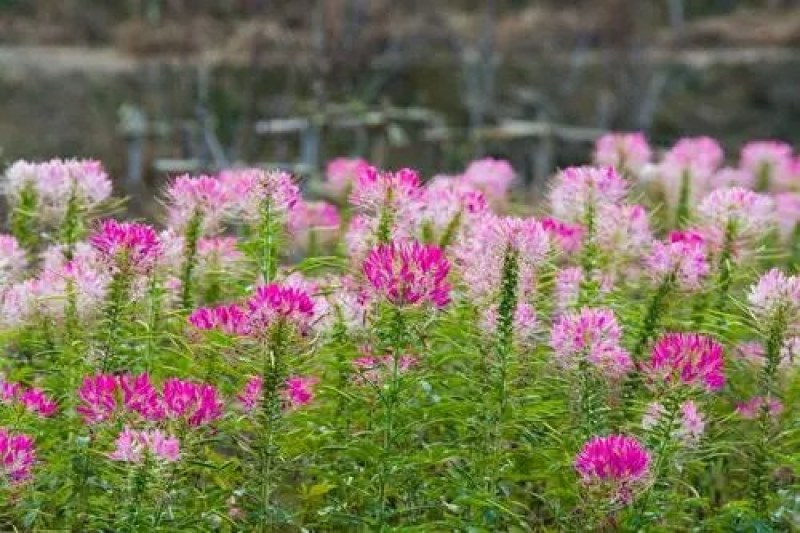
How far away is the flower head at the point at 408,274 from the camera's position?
2090mm

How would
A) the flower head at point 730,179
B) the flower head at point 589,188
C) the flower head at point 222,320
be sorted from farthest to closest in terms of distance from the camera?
1. the flower head at point 730,179
2. the flower head at point 589,188
3. the flower head at point 222,320

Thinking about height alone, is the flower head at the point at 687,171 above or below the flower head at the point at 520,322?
above

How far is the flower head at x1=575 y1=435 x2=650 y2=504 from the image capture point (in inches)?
83.0

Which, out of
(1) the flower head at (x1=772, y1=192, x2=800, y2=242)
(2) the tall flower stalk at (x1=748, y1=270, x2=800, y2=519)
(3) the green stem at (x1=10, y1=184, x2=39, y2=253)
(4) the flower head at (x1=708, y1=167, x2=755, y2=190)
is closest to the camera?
(2) the tall flower stalk at (x1=748, y1=270, x2=800, y2=519)

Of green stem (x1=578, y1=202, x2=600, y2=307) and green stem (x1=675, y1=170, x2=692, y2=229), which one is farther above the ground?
green stem (x1=675, y1=170, x2=692, y2=229)

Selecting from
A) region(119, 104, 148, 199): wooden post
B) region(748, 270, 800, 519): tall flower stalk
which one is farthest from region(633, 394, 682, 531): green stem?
region(119, 104, 148, 199): wooden post

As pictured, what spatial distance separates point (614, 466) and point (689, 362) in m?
0.23

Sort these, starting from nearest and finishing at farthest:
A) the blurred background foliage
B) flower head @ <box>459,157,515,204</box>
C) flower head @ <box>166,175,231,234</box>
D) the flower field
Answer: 1. the flower field
2. flower head @ <box>166,175,231,234</box>
3. flower head @ <box>459,157,515,204</box>
4. the blurred background foliage

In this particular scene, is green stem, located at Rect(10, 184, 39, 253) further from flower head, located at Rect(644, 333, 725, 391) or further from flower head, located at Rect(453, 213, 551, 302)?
flower head, located at Rect(644, 333, 725, 391)

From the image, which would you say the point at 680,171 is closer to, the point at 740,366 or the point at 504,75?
the point at 740,366

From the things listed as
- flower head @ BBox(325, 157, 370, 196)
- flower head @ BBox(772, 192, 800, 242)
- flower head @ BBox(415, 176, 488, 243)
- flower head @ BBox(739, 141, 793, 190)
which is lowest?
flower head @ BBox(415, 176, 488, 243)

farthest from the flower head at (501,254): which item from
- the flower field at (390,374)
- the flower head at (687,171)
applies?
the flower head at (687,171)

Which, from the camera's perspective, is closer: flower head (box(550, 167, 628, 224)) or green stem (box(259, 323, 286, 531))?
green stem (box(259, 323, 286, 531))

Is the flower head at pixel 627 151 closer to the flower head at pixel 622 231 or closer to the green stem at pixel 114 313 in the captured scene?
the flower head at pixel 622 231
